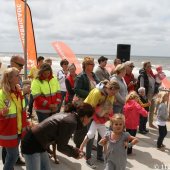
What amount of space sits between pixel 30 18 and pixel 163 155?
623 cm

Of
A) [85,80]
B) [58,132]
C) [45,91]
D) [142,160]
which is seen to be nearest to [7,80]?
[58,132]

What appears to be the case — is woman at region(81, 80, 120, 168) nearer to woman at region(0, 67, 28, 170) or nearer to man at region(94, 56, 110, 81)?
woman at region(0, 67, 28, 170)

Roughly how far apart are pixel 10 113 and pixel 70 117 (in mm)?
1140

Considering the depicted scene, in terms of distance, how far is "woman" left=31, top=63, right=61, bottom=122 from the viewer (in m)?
5.12

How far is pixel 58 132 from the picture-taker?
3072 mm

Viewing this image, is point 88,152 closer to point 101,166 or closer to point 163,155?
point 101,166

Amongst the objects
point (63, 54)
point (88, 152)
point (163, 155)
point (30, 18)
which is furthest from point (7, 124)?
point (63, 54)

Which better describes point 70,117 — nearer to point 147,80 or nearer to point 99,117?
point 99,117

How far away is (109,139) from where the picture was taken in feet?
13.4

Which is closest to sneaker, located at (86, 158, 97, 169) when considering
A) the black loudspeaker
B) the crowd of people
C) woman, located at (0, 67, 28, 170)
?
the crowd of people

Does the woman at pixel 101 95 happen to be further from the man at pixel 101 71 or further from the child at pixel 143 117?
the child at pixel 143 117

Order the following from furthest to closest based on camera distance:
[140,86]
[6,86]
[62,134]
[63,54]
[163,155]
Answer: [63,54] → [140,86] → [163,155] → [6,86] → [62,134]

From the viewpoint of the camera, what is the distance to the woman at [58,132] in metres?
3.04

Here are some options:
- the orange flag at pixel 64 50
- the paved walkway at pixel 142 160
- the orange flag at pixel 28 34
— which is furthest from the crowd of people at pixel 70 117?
the orange flag at pixel 64 50
